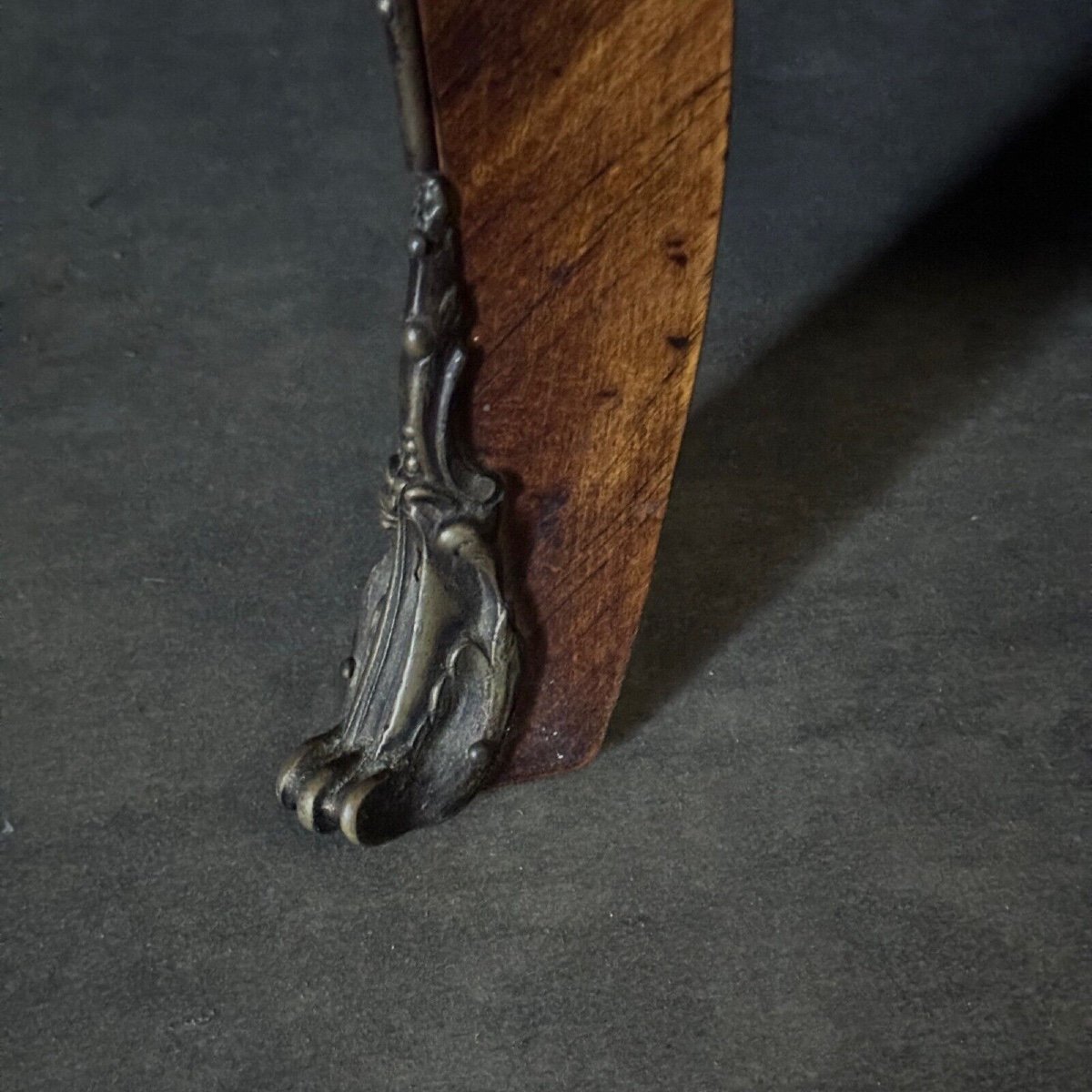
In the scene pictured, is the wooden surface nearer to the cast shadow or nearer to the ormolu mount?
the ormolu mount

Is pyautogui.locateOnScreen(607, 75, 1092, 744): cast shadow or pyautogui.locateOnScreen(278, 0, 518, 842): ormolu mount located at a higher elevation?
pyautogui.locateOnScreen(278, 0, 518, 842): ormolu mount

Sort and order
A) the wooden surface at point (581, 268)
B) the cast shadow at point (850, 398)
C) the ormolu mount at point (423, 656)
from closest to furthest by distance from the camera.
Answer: the wooden surface at point (581, 268), the ormolu mount at point (423, 656), the cast shadow at point (850, 398)

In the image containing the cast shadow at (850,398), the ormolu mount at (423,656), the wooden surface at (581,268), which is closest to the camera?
the wooden surface at (581,268)

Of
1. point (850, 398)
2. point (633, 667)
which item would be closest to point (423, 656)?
point (633, 667)

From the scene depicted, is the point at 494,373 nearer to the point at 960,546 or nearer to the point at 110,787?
the point at 110,787

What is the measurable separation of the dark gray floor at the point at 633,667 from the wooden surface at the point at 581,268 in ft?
0.51

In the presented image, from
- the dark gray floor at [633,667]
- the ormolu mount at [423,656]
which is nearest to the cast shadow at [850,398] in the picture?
the dark gray floor at [633,667]

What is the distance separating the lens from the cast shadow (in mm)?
1181

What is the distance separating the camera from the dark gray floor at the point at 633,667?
0.89 m

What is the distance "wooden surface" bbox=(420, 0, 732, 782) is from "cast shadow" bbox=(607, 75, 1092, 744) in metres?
0.16

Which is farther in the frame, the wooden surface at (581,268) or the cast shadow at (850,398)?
the cast shadow at (850,398)

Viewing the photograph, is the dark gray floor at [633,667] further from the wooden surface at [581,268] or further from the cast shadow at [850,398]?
the wooden surface at [581,268]

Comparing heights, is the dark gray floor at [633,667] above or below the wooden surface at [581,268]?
below

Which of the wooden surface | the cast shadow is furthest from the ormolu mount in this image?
the cast shadow
